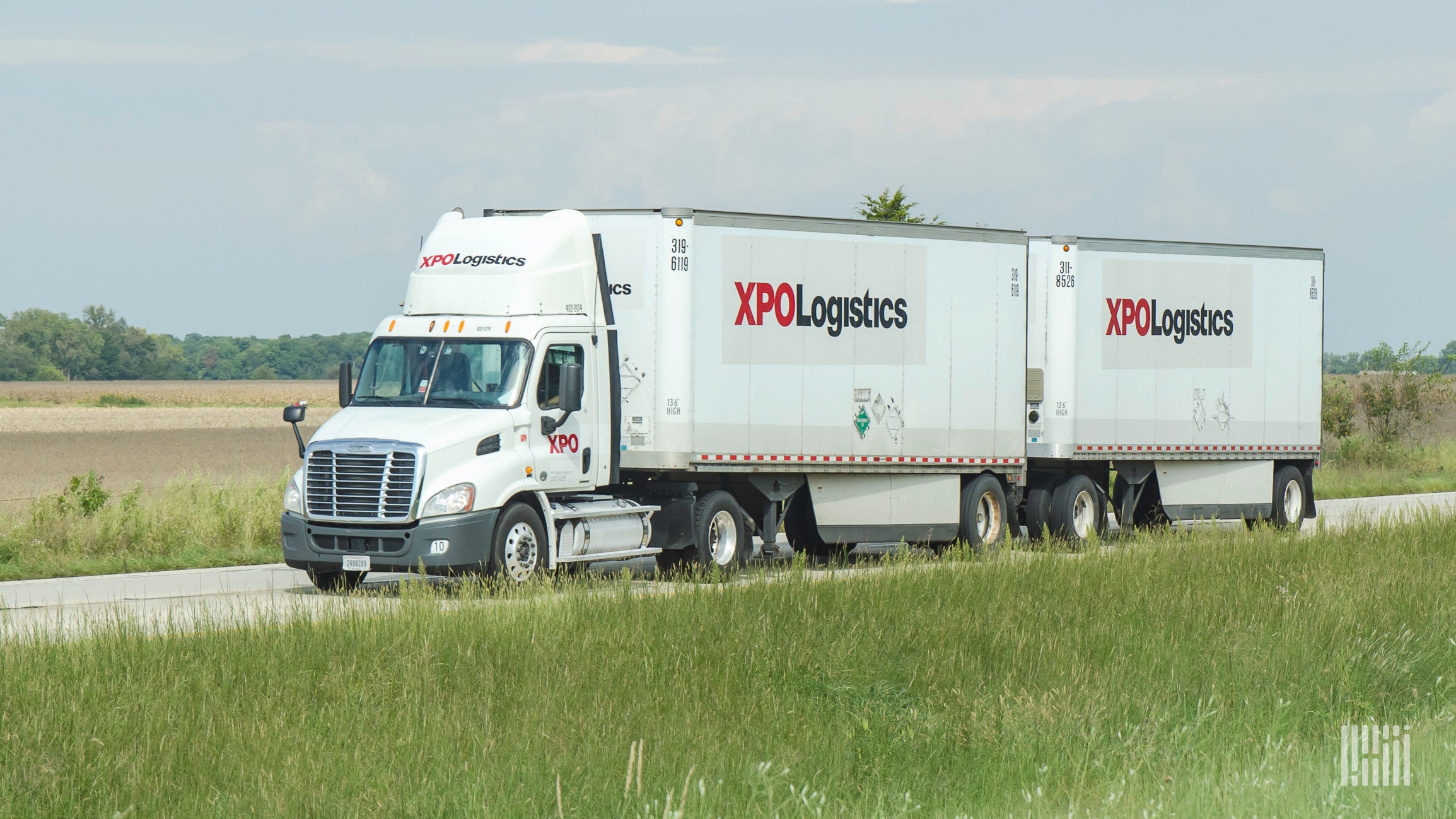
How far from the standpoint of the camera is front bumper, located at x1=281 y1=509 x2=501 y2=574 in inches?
603

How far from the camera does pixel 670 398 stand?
17562 millimetres

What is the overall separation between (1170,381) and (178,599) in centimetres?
1383

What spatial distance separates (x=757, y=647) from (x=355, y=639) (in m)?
2.54

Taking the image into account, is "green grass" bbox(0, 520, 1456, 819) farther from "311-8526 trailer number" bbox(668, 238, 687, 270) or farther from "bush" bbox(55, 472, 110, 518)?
"bush" bbox(55, 472, 110, 518)

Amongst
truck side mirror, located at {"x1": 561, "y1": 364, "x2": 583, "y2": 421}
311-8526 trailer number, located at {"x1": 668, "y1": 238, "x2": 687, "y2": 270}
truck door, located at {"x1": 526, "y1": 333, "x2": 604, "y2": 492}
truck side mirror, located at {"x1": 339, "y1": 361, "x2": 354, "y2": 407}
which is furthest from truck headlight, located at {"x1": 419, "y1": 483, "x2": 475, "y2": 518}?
311-8526 trailer number, located at {"x1": 668, "y1": 238, "x2": 687, "y2": 270}

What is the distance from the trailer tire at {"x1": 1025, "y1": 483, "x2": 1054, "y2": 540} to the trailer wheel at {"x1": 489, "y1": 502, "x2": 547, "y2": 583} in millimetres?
8000

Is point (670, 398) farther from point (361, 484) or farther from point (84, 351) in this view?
point (84, 351)

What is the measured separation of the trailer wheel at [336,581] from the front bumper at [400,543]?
441 millimetres

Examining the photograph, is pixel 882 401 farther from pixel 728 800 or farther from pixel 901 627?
pixel 728 800

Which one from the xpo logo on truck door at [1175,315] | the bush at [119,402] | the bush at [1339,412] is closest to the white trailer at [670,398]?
the xpo logo on truck door at [1175,315]

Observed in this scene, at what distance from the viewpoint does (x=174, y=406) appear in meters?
100

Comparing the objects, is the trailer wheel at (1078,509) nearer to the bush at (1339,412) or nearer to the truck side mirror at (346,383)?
the truck side mirror at (346,383)

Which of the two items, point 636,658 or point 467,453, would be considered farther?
point 467,453

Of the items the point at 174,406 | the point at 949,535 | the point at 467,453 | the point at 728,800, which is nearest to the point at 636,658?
the point at 728,800
